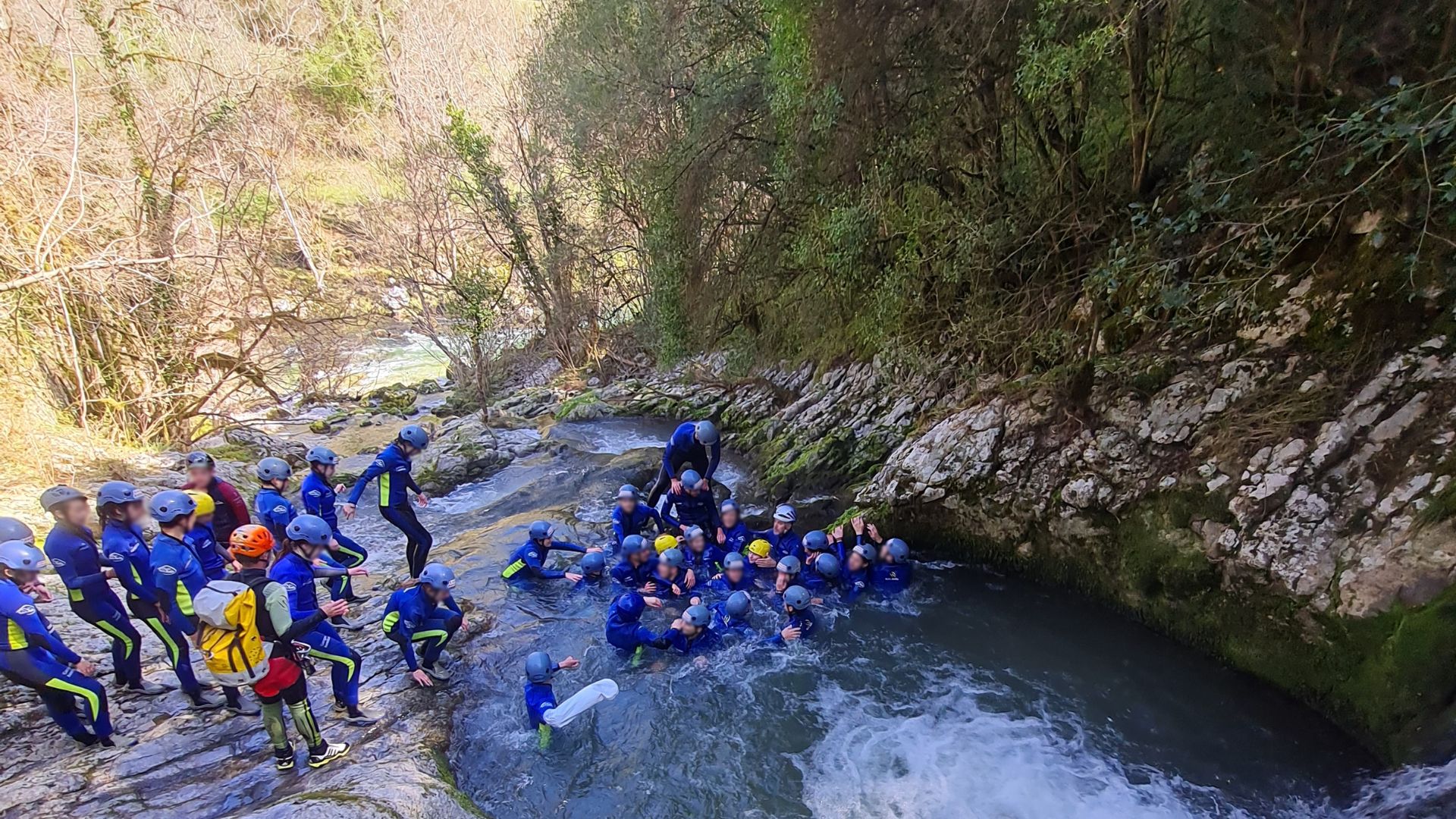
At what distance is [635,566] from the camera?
25.9 ft

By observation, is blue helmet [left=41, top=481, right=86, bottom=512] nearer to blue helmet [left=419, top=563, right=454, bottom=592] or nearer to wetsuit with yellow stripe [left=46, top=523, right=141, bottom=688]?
wetsuit with yellow stripe [left=46, top=523, right=141, bottom=688]

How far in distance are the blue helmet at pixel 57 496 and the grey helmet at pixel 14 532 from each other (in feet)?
0.58

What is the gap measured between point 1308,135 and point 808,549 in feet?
20.0

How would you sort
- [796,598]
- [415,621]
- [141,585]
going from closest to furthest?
[141,585], [415,621], [796,598]

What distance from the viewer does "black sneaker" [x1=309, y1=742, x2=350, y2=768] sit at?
4.64 m

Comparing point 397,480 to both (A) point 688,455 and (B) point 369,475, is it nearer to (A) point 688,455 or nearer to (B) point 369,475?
(B) point 369,475

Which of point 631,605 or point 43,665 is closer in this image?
point 43,665

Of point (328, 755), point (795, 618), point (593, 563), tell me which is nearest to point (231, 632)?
point (328, 755)

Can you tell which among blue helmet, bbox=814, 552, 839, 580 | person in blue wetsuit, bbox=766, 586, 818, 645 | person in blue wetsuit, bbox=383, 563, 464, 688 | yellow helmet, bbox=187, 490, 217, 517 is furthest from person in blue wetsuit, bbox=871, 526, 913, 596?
yellow helmet, bbox=187, 490, 217, 517

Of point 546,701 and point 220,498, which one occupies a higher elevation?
point 220,498

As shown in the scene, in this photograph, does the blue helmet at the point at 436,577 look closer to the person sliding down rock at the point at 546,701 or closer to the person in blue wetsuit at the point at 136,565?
the person sliding down rock at the point at 546,701

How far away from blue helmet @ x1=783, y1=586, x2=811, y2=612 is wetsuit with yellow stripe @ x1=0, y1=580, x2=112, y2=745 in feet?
19.1

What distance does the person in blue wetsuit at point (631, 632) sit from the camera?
6.54 meters

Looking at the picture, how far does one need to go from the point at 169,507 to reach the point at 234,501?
204cm
